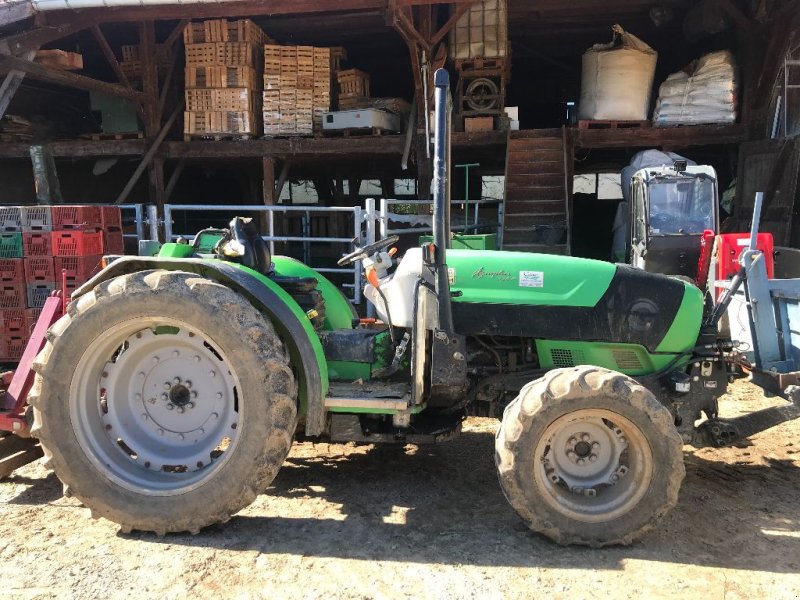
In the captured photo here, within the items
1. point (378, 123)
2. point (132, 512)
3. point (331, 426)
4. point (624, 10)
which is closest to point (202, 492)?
point (132, 512)

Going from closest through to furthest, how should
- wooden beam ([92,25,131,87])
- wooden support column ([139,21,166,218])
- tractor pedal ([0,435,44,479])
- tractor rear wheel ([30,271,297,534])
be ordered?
1. tractor rear wheel ([30,271,297,534])
2. tractor pedal ([0,435,44,479])
3. wooden beam ([92,25,131,87])
4. wooden support column ([139,21,166,218])

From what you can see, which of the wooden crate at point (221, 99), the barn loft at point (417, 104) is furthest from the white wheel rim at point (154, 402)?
the wooden crate at point (221, 99)

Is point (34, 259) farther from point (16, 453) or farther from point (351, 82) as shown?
point (351, 82)

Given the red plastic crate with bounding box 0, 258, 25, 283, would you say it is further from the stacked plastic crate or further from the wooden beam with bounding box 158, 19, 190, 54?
the wooden beam with bounding box 158, 19, 190, 54

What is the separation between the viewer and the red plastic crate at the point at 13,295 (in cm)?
679

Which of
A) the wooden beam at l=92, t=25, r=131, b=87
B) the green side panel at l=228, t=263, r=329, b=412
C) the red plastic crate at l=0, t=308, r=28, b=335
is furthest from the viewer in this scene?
the wooden beam at l=92, t=25, r=131, b=87

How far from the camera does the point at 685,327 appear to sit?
330cm

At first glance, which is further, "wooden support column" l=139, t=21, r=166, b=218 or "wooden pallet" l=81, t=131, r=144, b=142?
"wooden pallet" l=81, t=131, r=144, b=142

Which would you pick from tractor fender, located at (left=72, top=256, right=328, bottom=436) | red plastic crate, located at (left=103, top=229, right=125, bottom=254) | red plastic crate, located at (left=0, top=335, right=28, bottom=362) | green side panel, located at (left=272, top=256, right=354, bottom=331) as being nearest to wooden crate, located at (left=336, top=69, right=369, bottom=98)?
red plastic crate, located at (left=103, top=229, right=125, bottom=254)

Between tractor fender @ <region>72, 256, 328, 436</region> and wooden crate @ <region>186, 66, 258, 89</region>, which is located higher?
wooden crate @ <region>186, 66, 258, 89</region>

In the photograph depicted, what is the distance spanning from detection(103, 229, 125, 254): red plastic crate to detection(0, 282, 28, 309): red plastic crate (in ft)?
3.09

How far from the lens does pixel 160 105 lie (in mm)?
11773

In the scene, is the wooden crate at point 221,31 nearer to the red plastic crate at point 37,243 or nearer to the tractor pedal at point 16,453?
the red plastic crate at point 37,243

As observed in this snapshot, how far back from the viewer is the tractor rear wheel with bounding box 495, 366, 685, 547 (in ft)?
9.40
